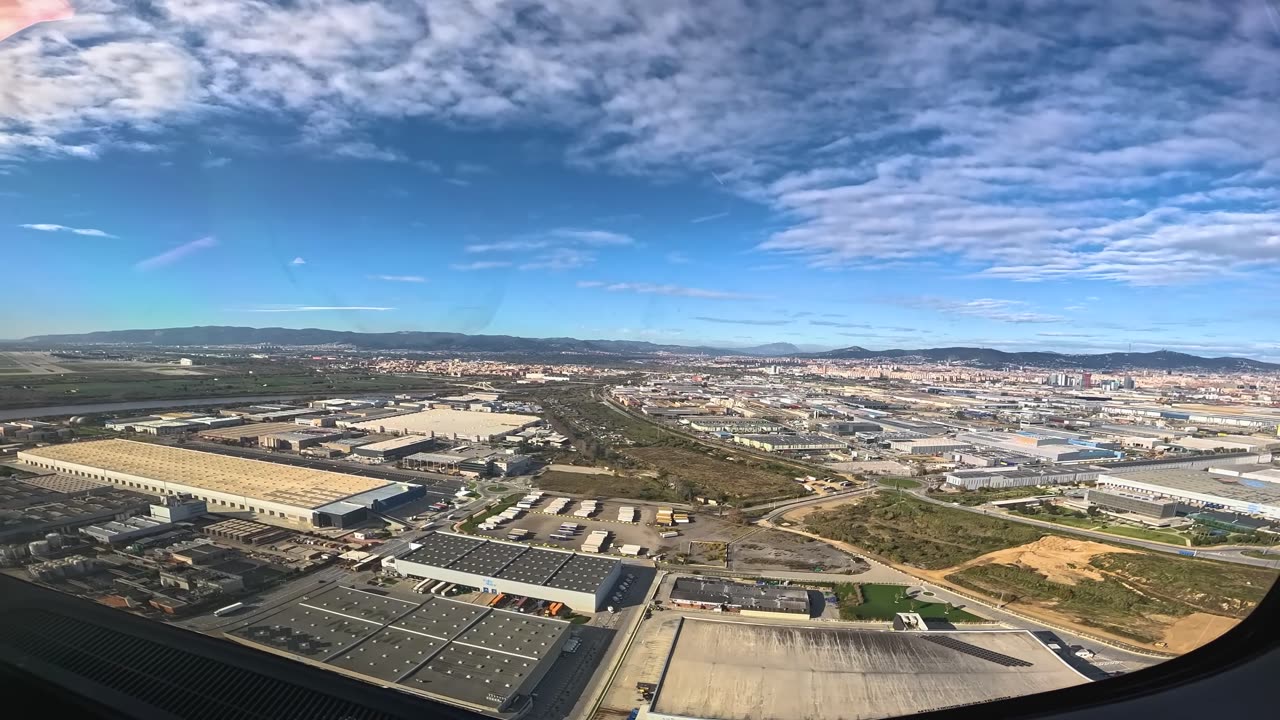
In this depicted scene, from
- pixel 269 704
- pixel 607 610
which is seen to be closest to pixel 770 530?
pixel 607 610

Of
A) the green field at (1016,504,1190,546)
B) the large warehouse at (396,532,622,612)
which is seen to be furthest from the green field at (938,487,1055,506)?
the large warehouse at (396,532,622,612)

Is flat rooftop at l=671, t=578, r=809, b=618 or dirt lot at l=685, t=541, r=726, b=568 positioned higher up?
flat rooftop at l=671, t=578, r=809, b=618

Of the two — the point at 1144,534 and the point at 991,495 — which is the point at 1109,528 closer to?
the point at 1144,534

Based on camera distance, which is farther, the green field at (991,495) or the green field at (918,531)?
the green field at (991,495)

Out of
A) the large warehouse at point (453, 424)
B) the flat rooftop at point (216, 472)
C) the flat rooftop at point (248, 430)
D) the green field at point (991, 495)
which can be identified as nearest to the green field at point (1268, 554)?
the green field at point (991, 495)

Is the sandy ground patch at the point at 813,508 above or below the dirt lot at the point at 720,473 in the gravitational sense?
below

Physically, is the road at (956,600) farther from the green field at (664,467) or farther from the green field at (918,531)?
the green field at (664,467)

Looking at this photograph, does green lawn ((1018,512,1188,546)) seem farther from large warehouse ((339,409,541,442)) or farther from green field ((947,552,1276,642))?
large warehouse ((339,409,541,442))
